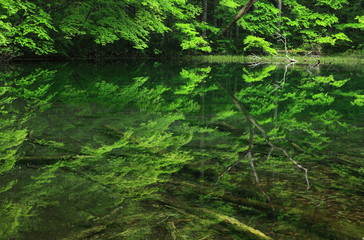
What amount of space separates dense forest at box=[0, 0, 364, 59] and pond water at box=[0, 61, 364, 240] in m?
7.64

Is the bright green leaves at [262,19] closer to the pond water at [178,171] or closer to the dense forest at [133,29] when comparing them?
the dense forest at [133,29]

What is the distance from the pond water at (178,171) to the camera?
2.07m

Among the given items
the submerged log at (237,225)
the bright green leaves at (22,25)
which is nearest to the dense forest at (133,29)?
the bright green leaves at (22,25)

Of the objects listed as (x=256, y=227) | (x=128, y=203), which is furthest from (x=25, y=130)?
(x=256, y=227)

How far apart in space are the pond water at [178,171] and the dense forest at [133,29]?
25.1 feet

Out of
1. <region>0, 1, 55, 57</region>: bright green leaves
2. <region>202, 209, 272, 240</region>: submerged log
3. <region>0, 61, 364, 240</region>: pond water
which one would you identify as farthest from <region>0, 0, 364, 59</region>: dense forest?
<region>202, 209, 272, 240</region>: submerged log

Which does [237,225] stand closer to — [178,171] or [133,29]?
[178,171]

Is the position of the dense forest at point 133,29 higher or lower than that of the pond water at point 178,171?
higher

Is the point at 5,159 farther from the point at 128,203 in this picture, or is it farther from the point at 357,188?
the point at 357,188

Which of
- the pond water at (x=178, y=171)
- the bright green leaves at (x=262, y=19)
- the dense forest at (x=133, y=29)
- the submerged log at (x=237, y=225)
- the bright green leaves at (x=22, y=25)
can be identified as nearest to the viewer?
the submerged log at (x=237, y=225)

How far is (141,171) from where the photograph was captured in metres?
3.04

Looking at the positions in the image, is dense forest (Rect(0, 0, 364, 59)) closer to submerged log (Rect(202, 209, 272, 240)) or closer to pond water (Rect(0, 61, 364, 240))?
pond water (Rect(0, 61, 364, 240))

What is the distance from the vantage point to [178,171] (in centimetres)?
306

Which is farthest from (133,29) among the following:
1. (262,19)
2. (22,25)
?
(262,19)
